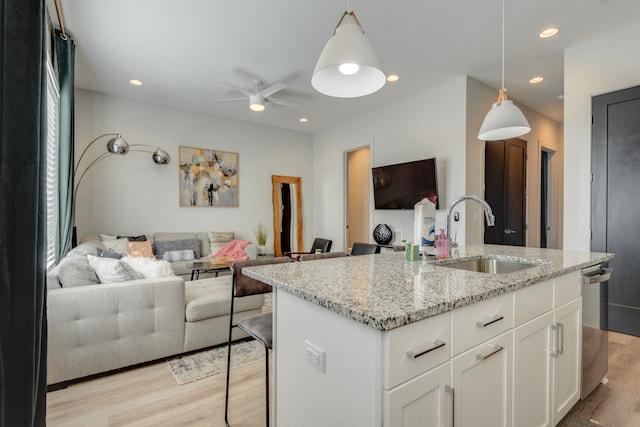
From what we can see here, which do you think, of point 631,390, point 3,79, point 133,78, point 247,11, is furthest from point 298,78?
point 631,390

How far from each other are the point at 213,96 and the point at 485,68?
3678 millimetres

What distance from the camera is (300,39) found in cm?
313

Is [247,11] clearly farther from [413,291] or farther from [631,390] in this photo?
[631,390]

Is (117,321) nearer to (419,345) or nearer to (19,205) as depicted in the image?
(19,205)

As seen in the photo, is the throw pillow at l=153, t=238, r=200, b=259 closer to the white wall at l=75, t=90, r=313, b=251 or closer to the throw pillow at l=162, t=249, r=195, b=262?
the throw pillow at l=162, t=249, r=195, b=262

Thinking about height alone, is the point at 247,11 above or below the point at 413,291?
above

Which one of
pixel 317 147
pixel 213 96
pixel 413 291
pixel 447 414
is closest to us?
pixel 447 414

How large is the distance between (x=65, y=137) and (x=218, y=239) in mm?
2567

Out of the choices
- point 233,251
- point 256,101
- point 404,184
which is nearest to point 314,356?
point 256,101

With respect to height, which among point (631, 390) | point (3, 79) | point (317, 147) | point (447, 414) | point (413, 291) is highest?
point (317, 147)

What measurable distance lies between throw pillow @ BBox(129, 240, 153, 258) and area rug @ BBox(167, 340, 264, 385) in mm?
2163

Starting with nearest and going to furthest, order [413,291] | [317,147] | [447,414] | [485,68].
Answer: [447,414] → [413,291] → [485,68] → [317,147]

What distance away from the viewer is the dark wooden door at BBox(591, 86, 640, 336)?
288 centimetres

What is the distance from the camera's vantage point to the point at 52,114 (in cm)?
304
